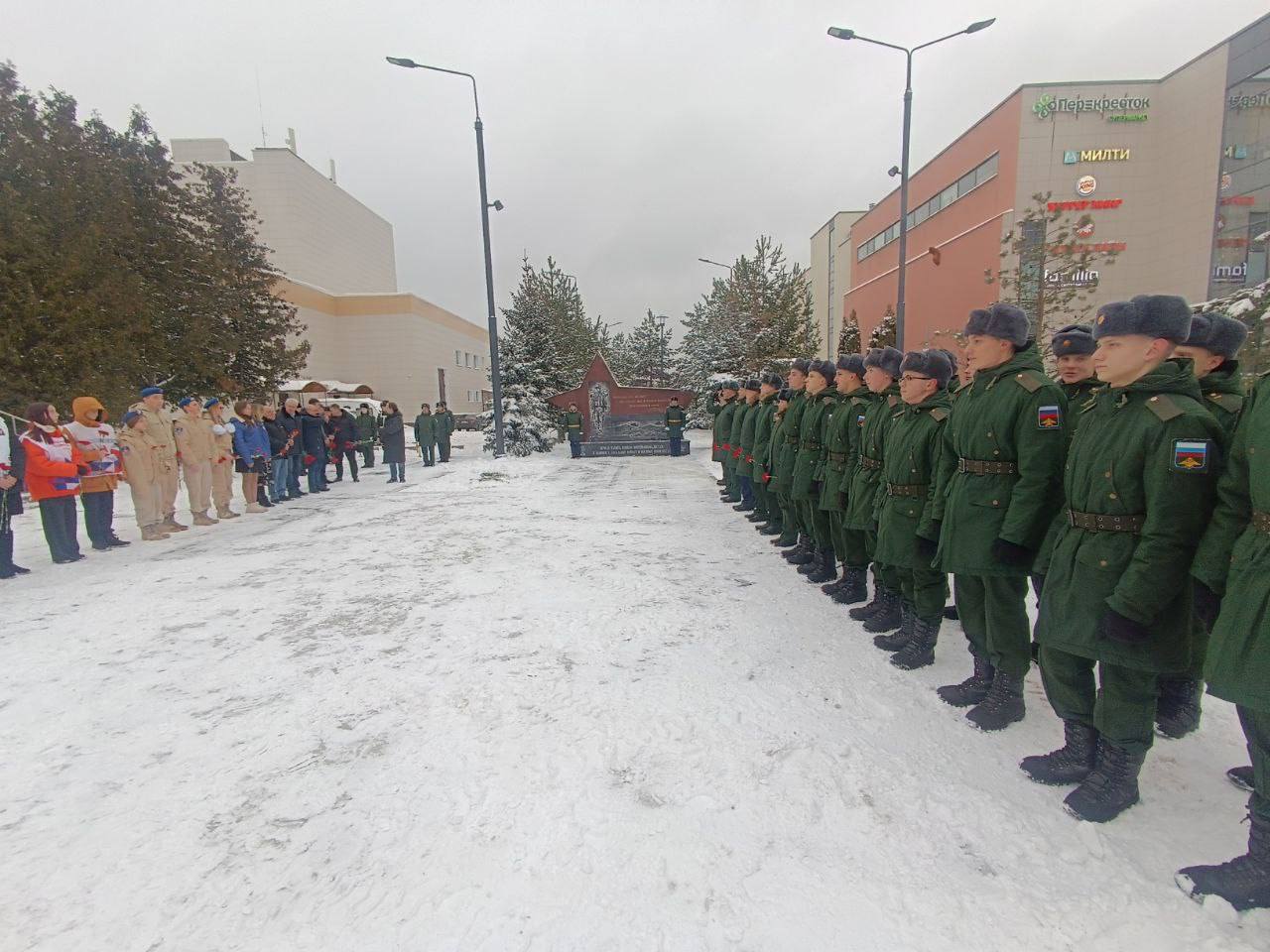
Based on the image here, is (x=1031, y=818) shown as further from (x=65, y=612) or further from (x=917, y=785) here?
(x=65, y=612)

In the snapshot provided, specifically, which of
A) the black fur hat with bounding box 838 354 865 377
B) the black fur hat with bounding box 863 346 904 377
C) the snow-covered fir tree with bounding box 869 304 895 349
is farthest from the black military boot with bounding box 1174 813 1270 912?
the snow-covered fir tree with bounding box 869 304 895 349

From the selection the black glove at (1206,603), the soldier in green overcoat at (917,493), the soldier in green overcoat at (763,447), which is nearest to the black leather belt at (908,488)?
the soldier in green overcoat at (917,493)

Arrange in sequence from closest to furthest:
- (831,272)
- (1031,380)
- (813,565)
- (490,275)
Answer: (1031,380) < (813,565) < (490,275) < (831,272)

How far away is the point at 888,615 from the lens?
4547mm

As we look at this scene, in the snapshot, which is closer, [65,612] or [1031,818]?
[1031,818]

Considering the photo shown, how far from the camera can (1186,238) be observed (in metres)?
22.9

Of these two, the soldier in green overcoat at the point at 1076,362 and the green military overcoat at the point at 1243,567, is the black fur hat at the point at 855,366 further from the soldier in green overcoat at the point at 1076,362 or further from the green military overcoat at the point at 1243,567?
the green military overcoat at the point at 1243,567

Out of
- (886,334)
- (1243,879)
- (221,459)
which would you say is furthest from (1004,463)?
(886,334)

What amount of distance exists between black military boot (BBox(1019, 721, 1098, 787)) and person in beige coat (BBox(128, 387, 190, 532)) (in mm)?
9928

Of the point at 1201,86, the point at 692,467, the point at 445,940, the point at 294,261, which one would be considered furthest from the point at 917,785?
the point at 294,261

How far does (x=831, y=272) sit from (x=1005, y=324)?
6304cm

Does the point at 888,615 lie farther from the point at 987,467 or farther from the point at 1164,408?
the point at 1164,408

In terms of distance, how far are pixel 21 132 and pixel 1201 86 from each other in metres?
35.1

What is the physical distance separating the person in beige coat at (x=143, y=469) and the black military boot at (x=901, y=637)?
346 inches
